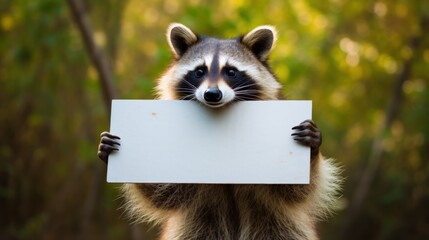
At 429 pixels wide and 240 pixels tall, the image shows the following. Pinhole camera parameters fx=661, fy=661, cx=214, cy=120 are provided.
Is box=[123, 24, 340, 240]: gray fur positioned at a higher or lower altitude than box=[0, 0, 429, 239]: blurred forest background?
lower

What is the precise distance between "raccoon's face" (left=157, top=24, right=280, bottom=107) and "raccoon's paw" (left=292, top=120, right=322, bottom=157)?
27.7 inches

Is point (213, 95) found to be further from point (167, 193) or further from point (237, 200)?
point (167, 193)

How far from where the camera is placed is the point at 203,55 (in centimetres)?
688

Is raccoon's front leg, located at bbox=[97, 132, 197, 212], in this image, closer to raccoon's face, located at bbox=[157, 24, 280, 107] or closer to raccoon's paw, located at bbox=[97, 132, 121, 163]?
raccoon's paw, located at bbox=[97, 132, 121, 163]

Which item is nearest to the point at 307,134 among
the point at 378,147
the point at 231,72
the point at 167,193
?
the point at 231,72

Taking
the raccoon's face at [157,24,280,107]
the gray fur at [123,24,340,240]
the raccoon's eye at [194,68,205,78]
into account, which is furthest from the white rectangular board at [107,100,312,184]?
the gray fur at [123,24,340,240]

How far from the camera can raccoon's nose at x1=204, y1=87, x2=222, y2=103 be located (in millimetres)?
6012

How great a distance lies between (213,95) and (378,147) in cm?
1124

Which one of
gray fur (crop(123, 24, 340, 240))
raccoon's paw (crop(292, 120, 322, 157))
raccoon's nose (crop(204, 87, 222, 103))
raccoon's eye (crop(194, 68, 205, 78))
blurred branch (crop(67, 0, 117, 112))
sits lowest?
gray fur (crop(123, 24, 340, 240))

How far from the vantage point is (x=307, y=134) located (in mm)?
6031

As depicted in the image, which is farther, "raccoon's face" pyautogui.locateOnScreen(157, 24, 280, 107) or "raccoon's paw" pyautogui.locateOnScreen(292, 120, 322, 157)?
"raccoon's face" pyautogui.locateOnScreen(157, 24, 280, 107)

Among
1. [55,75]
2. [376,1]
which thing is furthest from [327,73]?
[55,75]

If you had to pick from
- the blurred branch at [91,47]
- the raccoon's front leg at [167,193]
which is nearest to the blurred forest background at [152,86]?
the blurred branch at [91,47]

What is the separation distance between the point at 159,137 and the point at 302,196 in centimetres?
159
